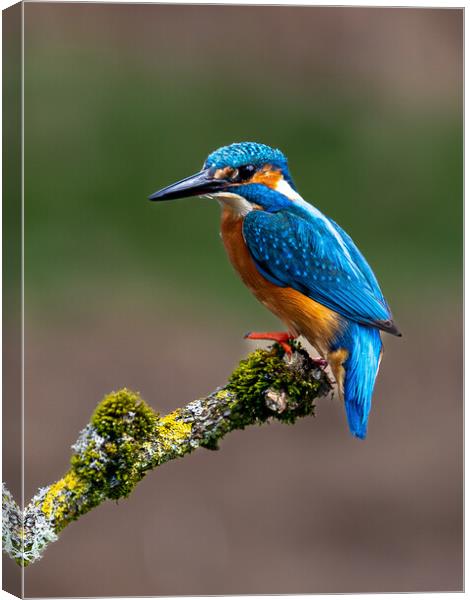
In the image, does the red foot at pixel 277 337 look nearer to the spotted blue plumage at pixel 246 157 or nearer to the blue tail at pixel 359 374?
the blue tail at pixel 359 374

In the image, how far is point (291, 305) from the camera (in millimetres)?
3842

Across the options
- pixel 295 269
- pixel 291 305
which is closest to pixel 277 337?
pixel 291 305

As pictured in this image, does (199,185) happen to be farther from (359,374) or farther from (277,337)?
(359,374)

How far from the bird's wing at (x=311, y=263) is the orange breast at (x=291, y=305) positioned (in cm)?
2

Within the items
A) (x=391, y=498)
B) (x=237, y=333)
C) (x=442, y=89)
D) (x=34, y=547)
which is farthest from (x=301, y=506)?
(x=442, y=89)

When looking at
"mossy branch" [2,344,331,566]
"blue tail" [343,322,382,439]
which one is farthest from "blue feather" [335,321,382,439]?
"mossy branch" [2,344,331,566]

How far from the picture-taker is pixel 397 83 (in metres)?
4.20

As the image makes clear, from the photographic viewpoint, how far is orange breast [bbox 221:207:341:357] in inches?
151

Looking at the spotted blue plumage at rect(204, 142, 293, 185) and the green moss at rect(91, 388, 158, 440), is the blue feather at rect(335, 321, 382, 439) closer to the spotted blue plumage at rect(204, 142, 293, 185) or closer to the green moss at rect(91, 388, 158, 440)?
the spotted blue plumage at rect(204, 142, 293, 185)

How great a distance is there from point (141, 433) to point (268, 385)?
47 cm

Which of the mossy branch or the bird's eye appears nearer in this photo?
the mossy branch

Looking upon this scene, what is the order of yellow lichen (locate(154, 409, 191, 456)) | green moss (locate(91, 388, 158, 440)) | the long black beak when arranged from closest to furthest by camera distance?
green moss (locate(91, 388, 158, 440)), yellow lichen (locate(154, 409, 191, 456)), the long black beak

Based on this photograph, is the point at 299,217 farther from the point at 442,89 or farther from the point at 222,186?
the point at 442,89

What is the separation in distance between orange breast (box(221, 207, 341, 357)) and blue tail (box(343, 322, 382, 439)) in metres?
0.08
